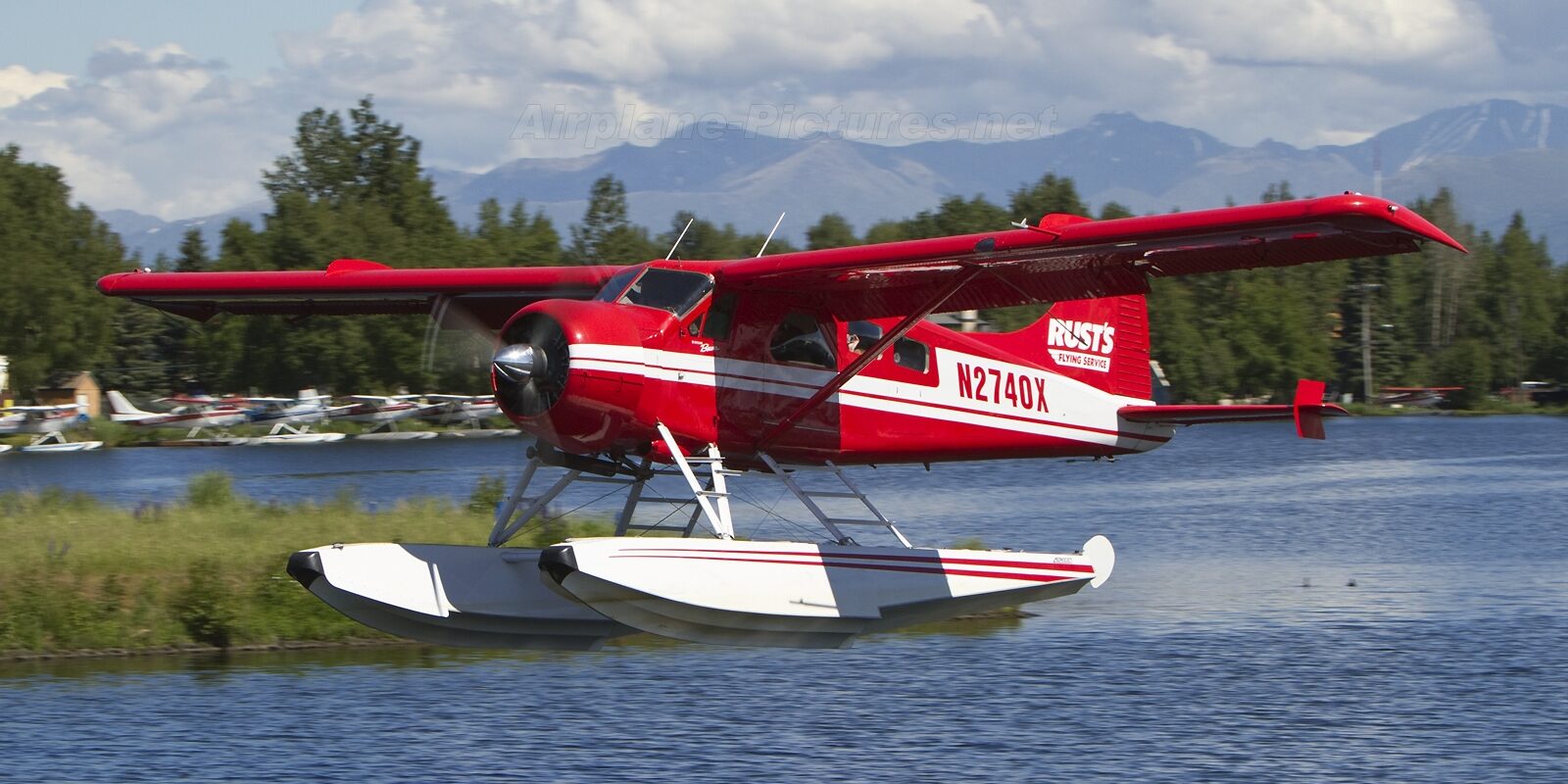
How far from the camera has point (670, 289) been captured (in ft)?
33.8

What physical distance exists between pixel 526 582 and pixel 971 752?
3.34m

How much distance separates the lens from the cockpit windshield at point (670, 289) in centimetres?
1023

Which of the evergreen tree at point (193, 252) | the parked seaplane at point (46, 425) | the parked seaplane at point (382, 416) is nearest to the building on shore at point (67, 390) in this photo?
the parked seaplane at point (46, 425)

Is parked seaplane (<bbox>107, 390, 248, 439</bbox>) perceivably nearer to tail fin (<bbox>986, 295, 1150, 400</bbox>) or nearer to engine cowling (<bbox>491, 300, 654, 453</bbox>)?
tail fin (<bbox>986, 295, 1150, 400</bbox>)

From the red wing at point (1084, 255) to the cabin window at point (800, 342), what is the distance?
214 millimetres

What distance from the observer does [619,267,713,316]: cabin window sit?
10.2 m

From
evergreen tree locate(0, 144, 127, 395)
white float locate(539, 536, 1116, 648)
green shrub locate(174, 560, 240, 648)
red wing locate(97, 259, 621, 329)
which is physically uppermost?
evergreen tree locate(0, 144, 127, 395)

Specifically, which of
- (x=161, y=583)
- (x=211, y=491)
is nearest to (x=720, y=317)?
(x=161, y=583)

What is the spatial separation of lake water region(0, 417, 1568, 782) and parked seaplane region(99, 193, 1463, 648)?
113cm

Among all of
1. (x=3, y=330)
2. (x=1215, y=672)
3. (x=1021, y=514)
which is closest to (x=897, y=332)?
(x=1215, y=672)

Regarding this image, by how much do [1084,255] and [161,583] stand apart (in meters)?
8.58

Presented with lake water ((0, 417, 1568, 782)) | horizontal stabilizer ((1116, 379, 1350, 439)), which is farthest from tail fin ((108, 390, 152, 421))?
horizontal stabilizer ((1116, 379, 1350, 439))

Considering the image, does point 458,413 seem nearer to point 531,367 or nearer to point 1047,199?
point 1047,199

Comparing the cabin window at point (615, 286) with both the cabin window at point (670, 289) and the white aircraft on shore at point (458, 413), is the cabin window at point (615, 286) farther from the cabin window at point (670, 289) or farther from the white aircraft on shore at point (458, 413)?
the white aircraft on shore at point (458, 413)
